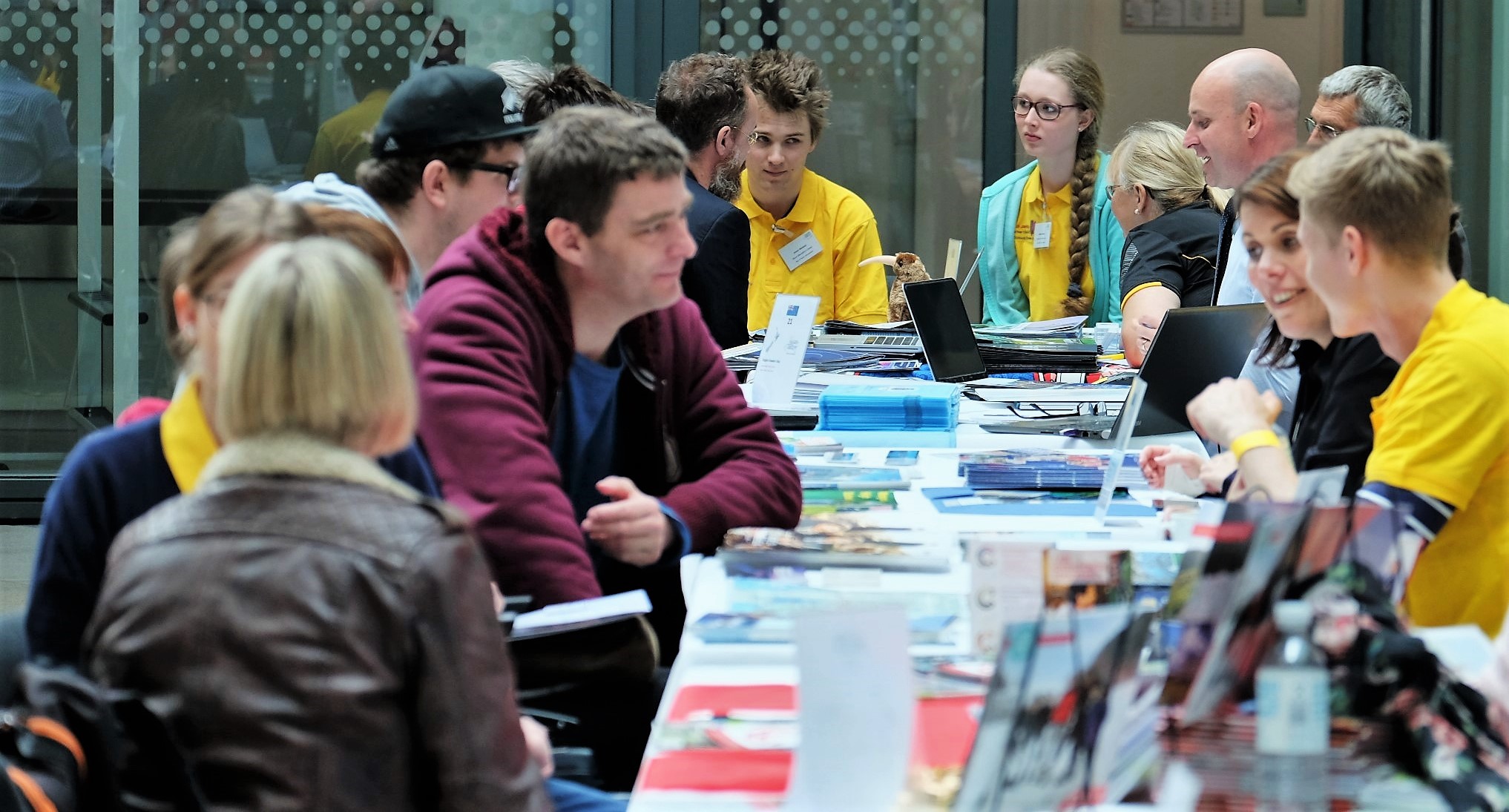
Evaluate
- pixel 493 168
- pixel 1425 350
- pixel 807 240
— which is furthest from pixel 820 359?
pixel 1425 350

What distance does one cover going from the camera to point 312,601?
4.69 ft

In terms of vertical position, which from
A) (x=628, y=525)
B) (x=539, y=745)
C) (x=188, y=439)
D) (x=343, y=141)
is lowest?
(x=539, y=745)

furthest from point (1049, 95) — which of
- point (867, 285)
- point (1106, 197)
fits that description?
point (867, 285)

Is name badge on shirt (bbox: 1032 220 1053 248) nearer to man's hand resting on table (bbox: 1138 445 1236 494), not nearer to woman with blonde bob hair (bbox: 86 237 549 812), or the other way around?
man's hand resting on table (bbox: 1138 445 1236 494)

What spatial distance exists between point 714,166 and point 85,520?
3207 millimetres

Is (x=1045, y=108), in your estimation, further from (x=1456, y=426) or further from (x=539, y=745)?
(x=539, y=745)

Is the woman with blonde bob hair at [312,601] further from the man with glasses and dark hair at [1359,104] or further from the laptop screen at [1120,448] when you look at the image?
the man with glasses and dark hair at [1359,104]

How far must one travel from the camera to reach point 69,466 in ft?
6.08

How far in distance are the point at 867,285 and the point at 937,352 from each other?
169cm

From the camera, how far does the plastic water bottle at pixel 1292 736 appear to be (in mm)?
1394

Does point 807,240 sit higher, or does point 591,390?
point 807,240

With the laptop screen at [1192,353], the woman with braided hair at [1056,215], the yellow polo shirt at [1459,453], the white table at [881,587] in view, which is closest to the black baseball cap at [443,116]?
the white table at [881,587]

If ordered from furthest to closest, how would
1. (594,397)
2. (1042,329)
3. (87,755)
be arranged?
(1042,329)
(594,397)
(87,755)

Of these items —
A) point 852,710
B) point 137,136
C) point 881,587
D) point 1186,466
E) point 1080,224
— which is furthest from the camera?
point 137,136
